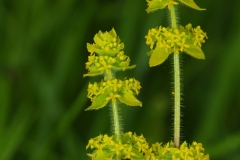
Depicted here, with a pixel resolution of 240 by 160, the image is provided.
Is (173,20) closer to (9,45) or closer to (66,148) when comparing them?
(66,148)

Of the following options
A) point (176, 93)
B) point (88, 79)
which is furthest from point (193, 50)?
point (88, 79)

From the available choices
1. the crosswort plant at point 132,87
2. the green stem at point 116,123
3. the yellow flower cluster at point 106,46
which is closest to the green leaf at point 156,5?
the crosswort plant at point 132,87

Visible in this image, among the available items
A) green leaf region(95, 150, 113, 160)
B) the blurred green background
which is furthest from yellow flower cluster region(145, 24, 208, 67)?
the blurred green background

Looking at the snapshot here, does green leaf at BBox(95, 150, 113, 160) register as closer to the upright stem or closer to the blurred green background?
the upright stem

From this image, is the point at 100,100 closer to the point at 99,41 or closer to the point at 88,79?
the point at 99,41

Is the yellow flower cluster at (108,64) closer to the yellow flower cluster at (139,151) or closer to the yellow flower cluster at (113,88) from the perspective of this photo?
the yellow flower cluster at (113,88)
